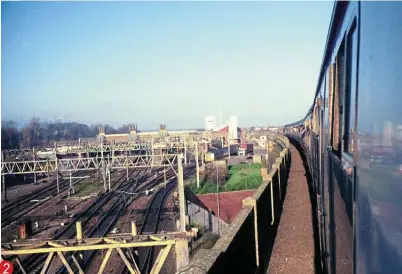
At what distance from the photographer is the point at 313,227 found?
7.47 meters

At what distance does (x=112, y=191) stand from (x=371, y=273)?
83.3ft

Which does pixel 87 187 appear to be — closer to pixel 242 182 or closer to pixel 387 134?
pixel 242 182

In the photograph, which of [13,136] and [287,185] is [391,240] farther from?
[13,136]

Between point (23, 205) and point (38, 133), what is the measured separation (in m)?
22.0

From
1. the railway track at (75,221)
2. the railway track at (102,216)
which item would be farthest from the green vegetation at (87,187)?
the railway track at (102,216)

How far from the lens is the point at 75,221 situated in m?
17.8

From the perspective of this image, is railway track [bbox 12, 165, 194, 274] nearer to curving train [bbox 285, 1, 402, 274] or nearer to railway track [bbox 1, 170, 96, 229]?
railway track [bbox 1, 170, 96, 229]

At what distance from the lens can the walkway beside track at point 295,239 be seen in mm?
5773

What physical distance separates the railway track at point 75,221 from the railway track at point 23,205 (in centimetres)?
345

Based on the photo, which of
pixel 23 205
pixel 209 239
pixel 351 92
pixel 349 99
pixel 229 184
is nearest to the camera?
pixel 351 92

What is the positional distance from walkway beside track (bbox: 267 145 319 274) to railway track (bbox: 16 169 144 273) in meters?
8.37

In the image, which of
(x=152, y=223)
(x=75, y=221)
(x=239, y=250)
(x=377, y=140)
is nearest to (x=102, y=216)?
(x=75, y=221)

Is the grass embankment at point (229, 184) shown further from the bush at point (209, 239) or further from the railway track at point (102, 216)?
the bush at point (209, 239)

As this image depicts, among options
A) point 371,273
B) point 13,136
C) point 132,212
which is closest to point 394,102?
point 371,273
